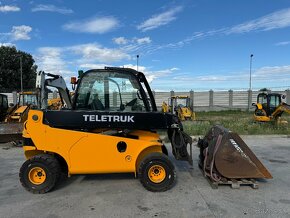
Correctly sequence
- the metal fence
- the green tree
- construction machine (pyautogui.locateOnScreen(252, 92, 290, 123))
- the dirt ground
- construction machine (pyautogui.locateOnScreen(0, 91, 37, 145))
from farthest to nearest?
the green tree
the metal fence
construction machine (pyautogui.locateOnScreen(252, 92, 290, 123))
construction machine (pyautogui.locateOnScreen(0, 91, 37, 145))
the dirt ground

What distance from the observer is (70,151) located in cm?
577

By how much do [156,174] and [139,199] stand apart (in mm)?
618

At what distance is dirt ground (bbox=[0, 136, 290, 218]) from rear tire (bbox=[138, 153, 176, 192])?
0.13 m

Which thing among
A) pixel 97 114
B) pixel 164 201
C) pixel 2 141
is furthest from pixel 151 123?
pixel 2 141

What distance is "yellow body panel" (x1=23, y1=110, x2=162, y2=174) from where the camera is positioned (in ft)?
18.9

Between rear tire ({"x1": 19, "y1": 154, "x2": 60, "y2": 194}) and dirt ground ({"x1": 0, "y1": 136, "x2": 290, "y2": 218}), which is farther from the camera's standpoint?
rear tire ({"x1": 19, "y1": 154, "x2": 60, "y2": 194})

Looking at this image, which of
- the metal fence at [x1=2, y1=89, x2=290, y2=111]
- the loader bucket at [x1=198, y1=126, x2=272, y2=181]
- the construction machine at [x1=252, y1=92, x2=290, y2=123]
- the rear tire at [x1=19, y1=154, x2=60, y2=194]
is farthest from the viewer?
the metal fence at [x1=2, y1=89, x2=290, y2=111]

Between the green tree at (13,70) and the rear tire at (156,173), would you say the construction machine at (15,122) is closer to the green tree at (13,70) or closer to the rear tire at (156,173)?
the rear tire at (156,173)

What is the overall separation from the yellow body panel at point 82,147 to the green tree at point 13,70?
1587 inches

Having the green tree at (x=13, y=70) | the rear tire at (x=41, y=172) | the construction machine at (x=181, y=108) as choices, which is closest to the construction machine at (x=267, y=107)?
the construction machine at (x=181, y=108)

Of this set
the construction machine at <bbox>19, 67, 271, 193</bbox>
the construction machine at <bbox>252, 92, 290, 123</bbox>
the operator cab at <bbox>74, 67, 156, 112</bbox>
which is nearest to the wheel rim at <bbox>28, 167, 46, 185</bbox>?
the construction machine at <bbox>19, 67, 271, 193</bbox>

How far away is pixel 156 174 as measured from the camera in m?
5.84

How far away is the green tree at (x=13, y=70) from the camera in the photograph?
4383 centimetres

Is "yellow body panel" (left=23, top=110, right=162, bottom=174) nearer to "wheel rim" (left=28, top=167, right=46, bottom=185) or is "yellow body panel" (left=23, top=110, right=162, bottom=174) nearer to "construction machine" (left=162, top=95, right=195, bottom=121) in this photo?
"wheel rim" (left=28, top=167, right=46, bottom=185)
